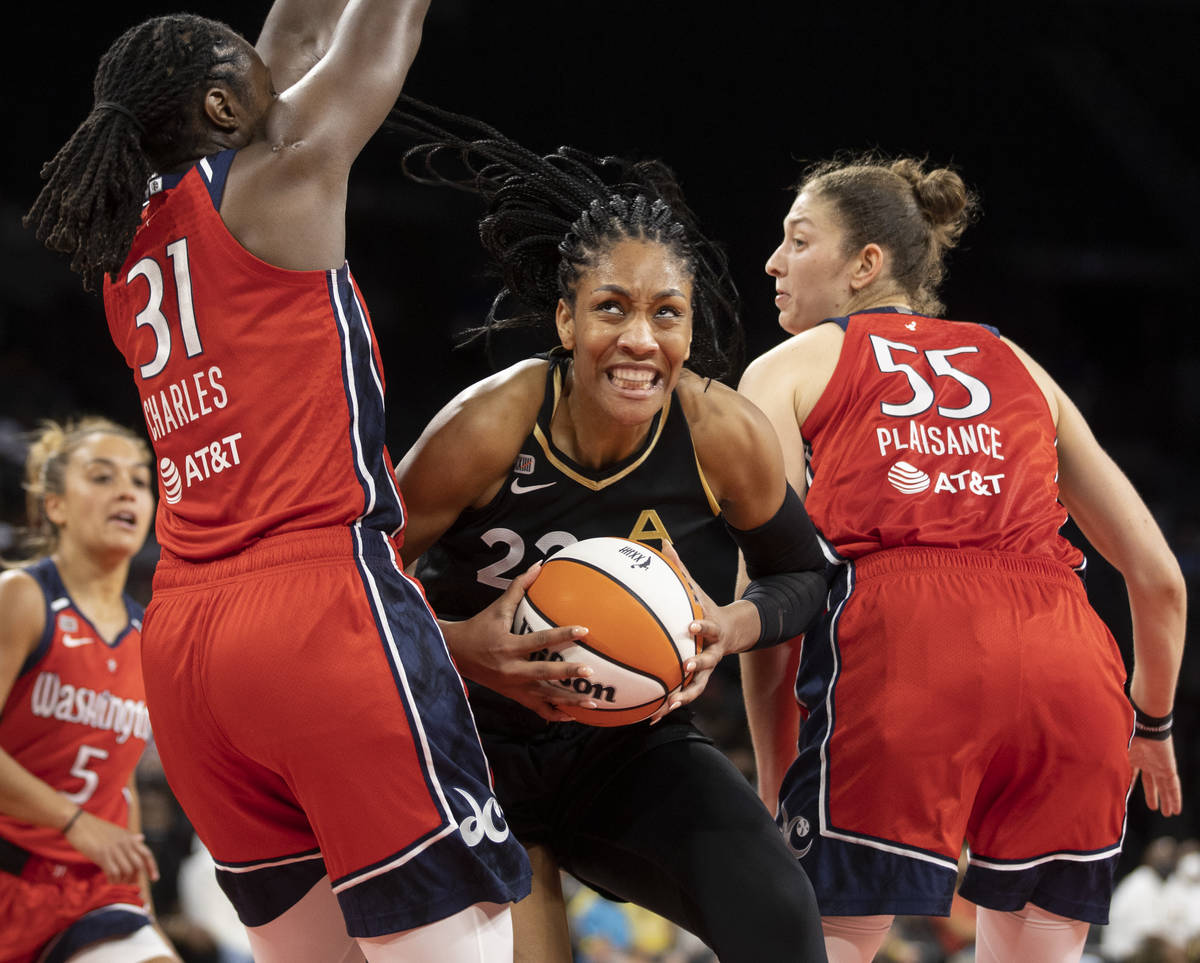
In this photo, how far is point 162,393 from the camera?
7.93 feet

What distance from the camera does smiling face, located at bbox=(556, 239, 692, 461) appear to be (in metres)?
2.65

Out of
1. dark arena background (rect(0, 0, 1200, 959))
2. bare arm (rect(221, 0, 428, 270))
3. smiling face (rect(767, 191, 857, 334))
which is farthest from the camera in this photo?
dark arena background (rect(0, 0, 1200, 959))

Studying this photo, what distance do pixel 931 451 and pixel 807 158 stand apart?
30.5 ft

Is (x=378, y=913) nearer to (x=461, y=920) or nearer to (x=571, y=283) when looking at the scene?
(x=461, y=920)

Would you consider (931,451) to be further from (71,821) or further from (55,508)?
(55,508)

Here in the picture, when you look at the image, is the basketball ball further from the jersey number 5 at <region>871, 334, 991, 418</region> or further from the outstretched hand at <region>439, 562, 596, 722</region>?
the jersey number 5 at <region>871, 334, 991, 418</region>

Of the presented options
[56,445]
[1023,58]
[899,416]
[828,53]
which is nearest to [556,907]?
[899,416]

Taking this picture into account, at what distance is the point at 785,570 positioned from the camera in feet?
9.64

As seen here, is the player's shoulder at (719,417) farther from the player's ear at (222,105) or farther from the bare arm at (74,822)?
the bare arm at (74,822)

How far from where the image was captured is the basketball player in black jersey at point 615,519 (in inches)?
102

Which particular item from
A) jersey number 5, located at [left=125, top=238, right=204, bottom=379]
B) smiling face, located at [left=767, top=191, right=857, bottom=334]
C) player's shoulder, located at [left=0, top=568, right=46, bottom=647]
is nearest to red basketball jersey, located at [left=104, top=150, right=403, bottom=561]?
jersey number 5, located at [left=125, top=238, right=204, bottom=379]

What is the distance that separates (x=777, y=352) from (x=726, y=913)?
142 cm

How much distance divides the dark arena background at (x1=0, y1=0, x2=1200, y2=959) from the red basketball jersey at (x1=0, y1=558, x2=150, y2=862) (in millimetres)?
6214

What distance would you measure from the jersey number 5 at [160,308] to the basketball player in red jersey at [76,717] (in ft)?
6.64
